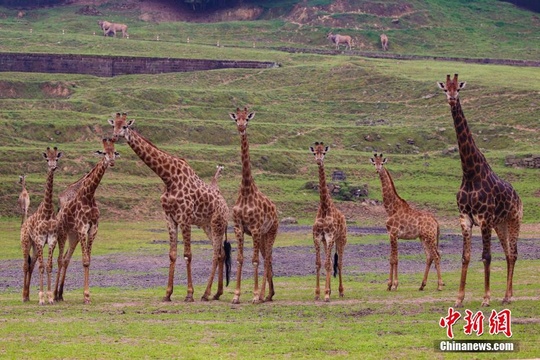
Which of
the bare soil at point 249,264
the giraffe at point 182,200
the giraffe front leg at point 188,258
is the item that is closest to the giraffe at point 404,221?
the bare soil at point 249,264

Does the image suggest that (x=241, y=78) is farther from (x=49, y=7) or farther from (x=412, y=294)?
(x=412, y=294)

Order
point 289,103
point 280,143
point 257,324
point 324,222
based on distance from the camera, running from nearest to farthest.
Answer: point 257,324 < point 324,222 < point 280,143 < point 289,103

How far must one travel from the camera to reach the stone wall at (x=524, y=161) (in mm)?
55250

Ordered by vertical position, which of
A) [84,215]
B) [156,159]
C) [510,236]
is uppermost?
[156,159]

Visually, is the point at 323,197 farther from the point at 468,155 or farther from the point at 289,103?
the point at 289,103

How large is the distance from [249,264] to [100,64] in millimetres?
42166

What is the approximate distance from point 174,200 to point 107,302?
2668 millimetres

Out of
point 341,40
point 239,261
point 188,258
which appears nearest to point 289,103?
point 341,40

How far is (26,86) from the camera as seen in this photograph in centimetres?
6919

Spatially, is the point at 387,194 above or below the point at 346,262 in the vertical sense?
above

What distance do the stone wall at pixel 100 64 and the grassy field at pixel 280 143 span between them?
236cm

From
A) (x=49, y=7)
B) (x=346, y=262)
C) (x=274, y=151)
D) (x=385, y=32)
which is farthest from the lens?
(x=49, y=7)

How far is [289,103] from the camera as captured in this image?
69938 millimetres

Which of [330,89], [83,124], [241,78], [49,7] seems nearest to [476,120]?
[330,89]
